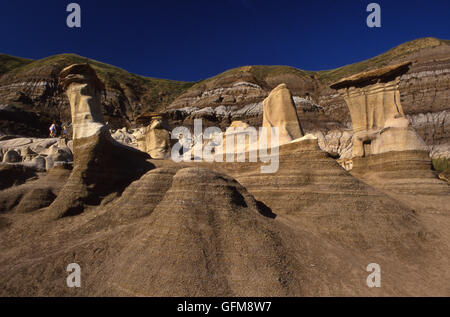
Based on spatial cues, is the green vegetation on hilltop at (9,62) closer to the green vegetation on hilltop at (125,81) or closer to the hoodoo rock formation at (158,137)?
the green vegetation on hilltop at (125,81)

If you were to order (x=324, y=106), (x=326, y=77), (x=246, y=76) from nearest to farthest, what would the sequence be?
(x=324, y=106)
(x=246, y=76)
(x=326, y=77)

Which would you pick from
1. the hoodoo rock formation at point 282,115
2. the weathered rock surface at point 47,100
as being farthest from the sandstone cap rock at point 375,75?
the weathered rock surface at point 47,100

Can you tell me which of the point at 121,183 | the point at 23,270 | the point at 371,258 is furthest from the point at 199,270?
the point at 121,183

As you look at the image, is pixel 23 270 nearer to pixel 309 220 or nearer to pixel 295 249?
pixel 295 249

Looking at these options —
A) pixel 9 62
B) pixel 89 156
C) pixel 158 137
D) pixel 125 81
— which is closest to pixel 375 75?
pixel 89 156

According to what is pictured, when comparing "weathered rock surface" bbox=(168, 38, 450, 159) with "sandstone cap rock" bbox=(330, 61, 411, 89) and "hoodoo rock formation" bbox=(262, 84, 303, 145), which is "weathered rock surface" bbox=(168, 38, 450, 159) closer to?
"sandstone cap rock" bbox=(330, 61, 411, 89)

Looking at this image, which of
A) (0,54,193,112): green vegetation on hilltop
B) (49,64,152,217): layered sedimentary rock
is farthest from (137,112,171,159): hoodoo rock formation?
(0,54,193,112): green vegetation on hilltop

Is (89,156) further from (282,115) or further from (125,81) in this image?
(125,81)
